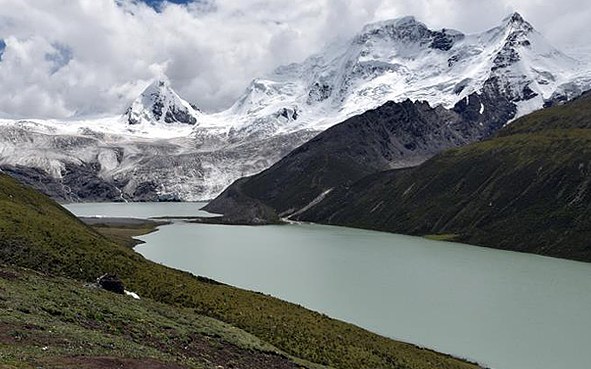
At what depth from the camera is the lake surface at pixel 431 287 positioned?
52.7 meters

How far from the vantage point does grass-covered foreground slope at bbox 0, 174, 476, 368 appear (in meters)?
40.1

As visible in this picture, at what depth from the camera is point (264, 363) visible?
3212 centimetres

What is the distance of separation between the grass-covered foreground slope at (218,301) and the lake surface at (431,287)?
31.5 ft

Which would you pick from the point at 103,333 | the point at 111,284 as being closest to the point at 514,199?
the point at 111,284

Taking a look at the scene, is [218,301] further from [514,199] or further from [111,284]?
[514,199]

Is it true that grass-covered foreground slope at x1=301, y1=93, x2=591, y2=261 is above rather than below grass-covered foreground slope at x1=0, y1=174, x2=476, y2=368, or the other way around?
above

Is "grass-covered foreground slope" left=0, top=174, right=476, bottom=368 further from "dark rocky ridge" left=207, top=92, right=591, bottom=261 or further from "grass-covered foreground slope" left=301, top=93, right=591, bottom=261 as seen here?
"dark rocky ridge" left=207, top=92, right=591, bottom=261

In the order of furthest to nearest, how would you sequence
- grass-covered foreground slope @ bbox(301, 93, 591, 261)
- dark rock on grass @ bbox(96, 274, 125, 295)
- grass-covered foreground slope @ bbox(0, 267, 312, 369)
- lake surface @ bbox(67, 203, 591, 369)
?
grass-covered foreground slope @ bbox(301, 93, 591, 261) → lake surface @ bbox(67, 203, 591, 369) → dark rock on grass @ bbox(96, 274, 125, 295) → grass-covered foreground slope @ bbox(0, 267, 312, 369)

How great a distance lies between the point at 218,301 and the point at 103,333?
711 inches

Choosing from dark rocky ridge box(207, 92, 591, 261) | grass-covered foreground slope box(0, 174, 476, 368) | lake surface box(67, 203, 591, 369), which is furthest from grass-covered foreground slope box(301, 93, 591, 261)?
grass-covered foreground slope box(0, 174, 476, 368)

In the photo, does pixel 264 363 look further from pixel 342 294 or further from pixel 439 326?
pixel 342 294

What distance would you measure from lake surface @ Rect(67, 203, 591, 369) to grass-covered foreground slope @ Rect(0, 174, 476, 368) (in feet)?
31.5

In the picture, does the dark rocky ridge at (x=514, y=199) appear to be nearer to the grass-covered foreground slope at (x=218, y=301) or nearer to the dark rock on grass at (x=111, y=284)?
the grass-covered foreground slope at (x=218, y=301)

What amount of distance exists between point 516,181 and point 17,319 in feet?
508
